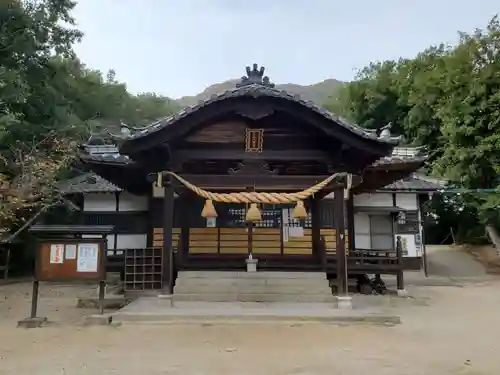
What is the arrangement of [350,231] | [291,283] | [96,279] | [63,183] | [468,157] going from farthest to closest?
[468,157], [63,183], [350,231], [291,283], [96,279]

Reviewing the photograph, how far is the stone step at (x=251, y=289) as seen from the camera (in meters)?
11.2

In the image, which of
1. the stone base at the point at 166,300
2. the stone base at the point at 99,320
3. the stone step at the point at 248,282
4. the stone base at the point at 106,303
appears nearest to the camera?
the stone base at the point at 99,320

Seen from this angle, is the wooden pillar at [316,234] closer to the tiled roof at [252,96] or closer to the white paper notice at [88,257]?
the tiled roof at [252,96]

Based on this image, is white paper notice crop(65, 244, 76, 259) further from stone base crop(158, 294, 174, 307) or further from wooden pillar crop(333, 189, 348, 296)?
wooden pillar crop(333, 189, 348, 296)

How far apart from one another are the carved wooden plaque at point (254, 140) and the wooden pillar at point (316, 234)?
3.29 metres

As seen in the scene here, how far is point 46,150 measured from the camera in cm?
1641

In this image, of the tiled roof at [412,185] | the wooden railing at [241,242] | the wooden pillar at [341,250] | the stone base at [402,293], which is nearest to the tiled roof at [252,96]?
the wooden pillar at [341,250]

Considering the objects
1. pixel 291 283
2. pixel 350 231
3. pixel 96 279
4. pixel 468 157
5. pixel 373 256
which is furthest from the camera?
pixel 468 157

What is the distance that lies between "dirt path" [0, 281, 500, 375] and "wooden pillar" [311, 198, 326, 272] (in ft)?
9.44

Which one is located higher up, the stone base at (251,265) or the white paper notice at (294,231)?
the white paper notice at (294,231)

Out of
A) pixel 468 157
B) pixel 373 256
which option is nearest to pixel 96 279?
pixel 373 256

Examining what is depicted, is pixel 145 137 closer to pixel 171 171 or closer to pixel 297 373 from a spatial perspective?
pixel 171 171

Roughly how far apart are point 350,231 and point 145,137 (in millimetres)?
8267

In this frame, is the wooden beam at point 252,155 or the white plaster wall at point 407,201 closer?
the wooden beam at point 252,155
